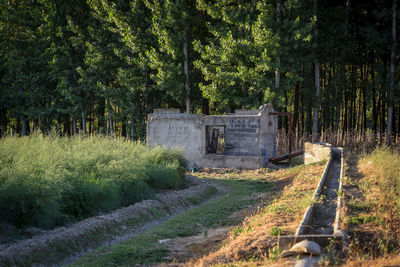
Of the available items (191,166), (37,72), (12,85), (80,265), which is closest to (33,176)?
(80,265)

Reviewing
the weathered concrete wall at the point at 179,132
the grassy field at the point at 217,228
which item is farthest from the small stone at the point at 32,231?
the weathered concrete wall at the point at 179,132

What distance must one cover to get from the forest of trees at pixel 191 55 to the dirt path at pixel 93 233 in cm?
1518

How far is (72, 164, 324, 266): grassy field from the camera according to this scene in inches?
310

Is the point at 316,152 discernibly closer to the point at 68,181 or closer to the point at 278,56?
the point at 278,56

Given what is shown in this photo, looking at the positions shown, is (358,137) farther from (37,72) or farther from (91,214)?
(37,72)

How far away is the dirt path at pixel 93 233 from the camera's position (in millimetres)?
7916

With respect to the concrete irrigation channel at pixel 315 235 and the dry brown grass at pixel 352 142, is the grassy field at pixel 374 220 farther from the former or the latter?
the dry brown grass at pixel 352 142

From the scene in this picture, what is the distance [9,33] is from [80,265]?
33985 mm

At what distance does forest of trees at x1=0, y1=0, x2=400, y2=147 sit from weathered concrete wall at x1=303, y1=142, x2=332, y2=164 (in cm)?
329

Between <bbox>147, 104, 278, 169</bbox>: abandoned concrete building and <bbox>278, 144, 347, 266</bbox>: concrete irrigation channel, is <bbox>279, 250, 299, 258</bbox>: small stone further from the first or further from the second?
<bbox>147, 104, 278, 169</bbox>: abandoned concrete building

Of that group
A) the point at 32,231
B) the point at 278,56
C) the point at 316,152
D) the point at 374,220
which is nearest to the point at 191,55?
the point at 278,56

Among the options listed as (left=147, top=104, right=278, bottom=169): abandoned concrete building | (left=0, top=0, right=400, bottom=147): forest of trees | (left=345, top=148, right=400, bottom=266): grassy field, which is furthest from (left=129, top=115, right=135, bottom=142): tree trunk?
(left=345, top=148, right=400, bottom=266): grassy field

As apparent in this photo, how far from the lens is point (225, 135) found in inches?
920

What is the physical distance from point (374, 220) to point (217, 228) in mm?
3831
